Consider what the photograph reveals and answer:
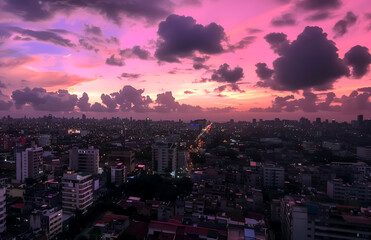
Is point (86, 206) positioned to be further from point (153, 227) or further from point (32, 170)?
point (32, 170)

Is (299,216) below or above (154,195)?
above

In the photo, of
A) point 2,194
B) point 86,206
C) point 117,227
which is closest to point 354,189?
point 117,227

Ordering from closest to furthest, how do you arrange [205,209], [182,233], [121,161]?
[182,233] < [205,209] < [121,161]

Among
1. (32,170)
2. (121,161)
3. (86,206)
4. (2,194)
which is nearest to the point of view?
(2,194)

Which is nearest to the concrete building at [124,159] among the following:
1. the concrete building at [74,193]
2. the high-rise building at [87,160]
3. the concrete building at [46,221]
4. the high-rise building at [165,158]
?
the high-rise building at [87,160]

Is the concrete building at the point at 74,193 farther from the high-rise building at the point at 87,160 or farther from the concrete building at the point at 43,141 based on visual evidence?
the concrete building at the point at 43,141

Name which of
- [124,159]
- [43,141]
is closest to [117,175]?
[124,159]
